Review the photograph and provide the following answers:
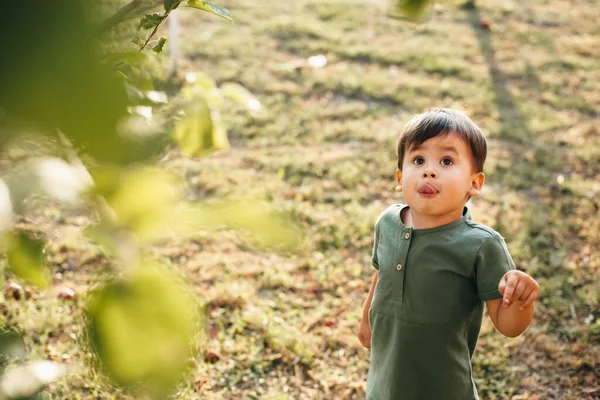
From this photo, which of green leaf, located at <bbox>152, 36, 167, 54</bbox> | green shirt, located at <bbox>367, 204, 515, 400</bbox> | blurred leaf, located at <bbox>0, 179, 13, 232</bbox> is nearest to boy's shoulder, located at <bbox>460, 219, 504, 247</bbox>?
green shirt, located at <bbox>367, 204, 515, 400</bbox>

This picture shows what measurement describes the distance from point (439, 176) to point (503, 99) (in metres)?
4.36

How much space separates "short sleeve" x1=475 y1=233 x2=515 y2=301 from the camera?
151 centimetres

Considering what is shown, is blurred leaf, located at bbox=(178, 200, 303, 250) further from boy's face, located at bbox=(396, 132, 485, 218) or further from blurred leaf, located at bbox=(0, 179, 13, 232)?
boy's face, located at bbox=(396, 132, 485, 218)

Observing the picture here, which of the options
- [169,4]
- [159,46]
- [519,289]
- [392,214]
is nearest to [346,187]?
[392,214]

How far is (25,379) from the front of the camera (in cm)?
55

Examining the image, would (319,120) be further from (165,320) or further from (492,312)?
(165,320)

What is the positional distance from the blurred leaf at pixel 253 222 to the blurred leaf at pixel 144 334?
60 millimetres

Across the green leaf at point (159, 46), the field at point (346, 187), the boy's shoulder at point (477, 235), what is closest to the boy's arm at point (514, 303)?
the boy's shoulder at point (477, 235)

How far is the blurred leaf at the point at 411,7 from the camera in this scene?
473 mm

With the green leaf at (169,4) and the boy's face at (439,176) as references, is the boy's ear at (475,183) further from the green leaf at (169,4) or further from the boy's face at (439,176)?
the green leaf at (169,4)

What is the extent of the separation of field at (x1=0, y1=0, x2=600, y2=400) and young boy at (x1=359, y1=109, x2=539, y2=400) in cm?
42

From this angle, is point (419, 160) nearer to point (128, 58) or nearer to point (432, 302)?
point (432, 302)

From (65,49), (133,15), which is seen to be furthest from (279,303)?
(65,49)

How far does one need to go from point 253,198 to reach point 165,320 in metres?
0.13
